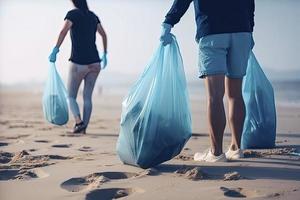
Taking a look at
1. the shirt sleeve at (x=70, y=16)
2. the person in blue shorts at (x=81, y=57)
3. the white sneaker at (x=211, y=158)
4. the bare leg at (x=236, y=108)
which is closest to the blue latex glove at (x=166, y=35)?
the bare leg at (x=236, y=108)

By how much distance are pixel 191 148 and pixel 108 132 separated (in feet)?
4.31

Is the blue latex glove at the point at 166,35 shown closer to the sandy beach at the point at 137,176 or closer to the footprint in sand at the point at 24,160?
the sandy beach at the point at 137,176

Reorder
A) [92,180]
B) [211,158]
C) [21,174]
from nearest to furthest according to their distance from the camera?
[92,180] < [21,174] < [211,158]

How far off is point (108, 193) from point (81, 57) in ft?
7.68

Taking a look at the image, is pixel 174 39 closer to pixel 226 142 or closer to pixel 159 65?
pixel 159 65

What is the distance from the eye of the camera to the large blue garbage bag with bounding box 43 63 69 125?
413 centimetres

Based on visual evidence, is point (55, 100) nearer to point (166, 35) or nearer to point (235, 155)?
point (166, 35)

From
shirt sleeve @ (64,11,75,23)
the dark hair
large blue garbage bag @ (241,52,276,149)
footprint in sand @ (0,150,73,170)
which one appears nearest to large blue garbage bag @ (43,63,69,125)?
shirt sleeve @ (64,11,75,23)

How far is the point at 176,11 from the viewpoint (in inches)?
91.3

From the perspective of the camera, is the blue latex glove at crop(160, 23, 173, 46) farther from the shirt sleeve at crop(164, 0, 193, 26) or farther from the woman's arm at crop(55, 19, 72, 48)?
the woman's arm at crop(55, 19, 72, 48)

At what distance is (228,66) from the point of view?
95.0 inches

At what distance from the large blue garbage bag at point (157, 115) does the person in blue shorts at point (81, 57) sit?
1724mm

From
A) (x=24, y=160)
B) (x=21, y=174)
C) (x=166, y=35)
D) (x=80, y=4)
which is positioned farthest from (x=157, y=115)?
(x=80, y=4)

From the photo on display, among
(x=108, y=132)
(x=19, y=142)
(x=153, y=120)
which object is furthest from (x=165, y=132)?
(x=108, y=132)
